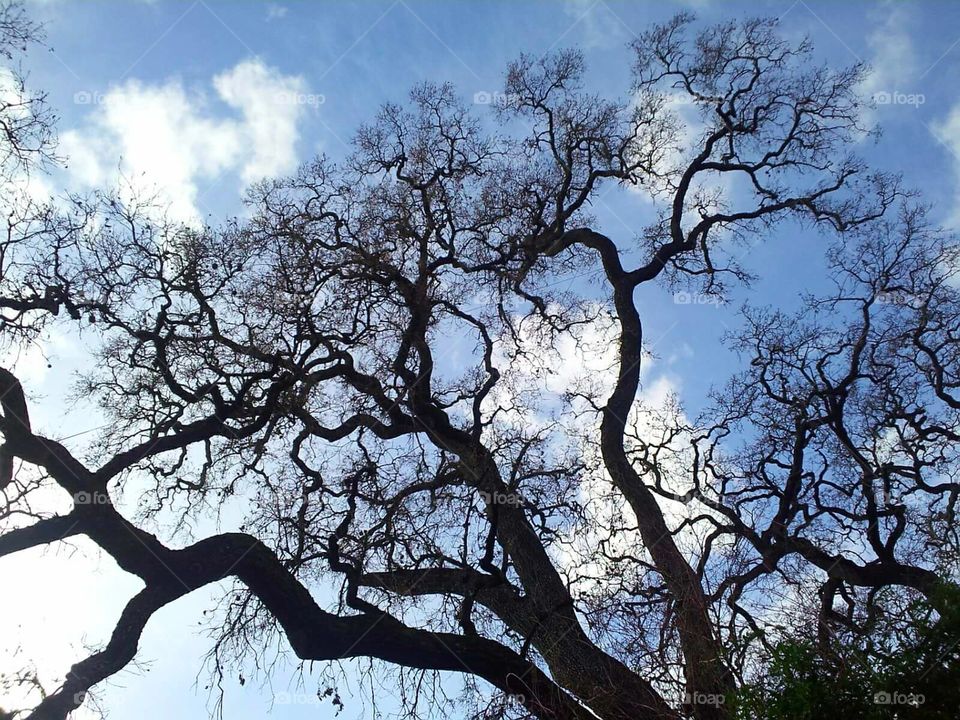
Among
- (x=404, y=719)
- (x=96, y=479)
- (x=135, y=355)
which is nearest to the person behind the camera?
(x=404, y=719)

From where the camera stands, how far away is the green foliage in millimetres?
3734

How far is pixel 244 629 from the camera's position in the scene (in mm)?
7031

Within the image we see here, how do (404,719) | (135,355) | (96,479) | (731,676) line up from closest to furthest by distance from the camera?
(731,676) → (404,719) → (96,479) → (135,355)

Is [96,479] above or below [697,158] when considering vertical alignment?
below

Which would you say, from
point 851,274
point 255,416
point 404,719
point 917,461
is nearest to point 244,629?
point 404,719

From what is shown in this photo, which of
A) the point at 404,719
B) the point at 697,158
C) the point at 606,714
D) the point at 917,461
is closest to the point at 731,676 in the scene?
the point at 606,714

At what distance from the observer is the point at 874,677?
387 cm

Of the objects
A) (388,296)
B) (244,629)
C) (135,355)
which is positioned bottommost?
(244,629)

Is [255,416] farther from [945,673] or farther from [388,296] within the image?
[945,673]

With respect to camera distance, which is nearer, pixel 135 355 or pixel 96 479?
pixel 96 479

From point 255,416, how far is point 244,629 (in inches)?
97.2

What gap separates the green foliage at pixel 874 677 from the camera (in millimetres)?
3734

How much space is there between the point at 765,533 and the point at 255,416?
636 cm

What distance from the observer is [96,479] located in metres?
6.91
